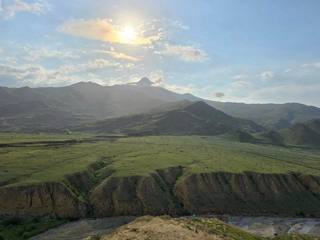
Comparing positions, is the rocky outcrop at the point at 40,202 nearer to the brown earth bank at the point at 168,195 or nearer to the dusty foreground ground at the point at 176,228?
the brown earth bank at the point at 168,195

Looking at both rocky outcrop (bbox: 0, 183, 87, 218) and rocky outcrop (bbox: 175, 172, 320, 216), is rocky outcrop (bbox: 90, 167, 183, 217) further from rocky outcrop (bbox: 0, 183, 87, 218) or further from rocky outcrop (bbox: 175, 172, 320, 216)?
rocky outcrop (bbox: 0, 183, 87, 218)

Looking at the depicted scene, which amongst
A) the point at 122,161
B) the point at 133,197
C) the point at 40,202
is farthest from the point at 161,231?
the point at 122,161

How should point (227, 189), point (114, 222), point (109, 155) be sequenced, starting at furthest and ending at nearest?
point (109, 155)
point (227, 189)
point (114, 222)

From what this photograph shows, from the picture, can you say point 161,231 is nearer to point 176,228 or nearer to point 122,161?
point 176,228

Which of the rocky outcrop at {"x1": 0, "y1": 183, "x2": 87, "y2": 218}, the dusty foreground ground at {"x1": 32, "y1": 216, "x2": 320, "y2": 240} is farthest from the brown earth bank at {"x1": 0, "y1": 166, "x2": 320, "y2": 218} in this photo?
the dusty foreground ground at {"x1": 32, "y1": 216, "x2": 320, "y2": 240}

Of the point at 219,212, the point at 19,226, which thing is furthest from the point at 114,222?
the point at 219,212

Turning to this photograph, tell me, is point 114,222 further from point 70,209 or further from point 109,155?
point 109,155
